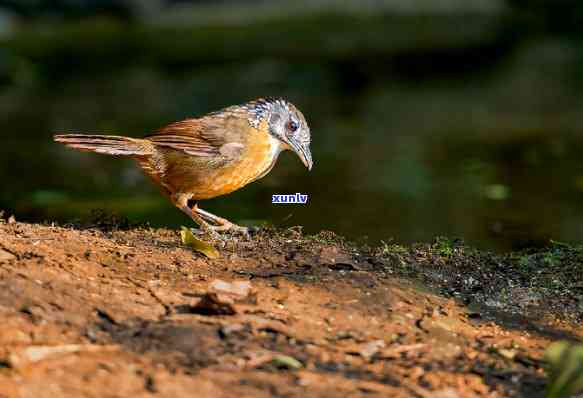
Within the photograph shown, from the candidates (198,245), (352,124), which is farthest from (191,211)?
(352,124)

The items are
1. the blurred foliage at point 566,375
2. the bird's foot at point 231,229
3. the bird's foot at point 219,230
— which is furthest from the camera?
the bird's foot at point 231,229

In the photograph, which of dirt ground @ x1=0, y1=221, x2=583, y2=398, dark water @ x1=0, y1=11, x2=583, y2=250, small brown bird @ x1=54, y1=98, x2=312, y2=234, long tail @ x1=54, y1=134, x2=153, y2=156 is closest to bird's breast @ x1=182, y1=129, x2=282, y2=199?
small brown bird @ x1=54, y1=98, x2=312, y2=234

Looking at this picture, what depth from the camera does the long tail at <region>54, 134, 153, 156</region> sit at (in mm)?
5137

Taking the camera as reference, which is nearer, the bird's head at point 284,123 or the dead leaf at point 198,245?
the dead leaf at point 198,245

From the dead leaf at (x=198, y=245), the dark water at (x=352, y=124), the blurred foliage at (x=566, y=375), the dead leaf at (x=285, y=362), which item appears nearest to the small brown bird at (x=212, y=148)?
the dead leaf at (x=198, y=245)

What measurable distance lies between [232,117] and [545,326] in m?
2.13

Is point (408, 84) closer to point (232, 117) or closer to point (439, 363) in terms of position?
point (232, 117)

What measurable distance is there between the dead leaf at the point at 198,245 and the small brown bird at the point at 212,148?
1.37 ft

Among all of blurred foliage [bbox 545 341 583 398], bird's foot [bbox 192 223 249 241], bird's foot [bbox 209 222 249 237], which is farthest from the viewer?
bird's foot [bbox 209 222 249 237]

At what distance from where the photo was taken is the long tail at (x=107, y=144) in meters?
5.14

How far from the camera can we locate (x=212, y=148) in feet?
17.4

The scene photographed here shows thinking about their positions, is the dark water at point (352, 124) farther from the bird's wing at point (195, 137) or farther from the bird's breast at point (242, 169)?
the bird's wing at point (195, 137)

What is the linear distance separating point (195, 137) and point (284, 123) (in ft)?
1.66

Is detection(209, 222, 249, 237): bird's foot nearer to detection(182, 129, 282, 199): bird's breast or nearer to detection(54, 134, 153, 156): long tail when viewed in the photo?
detection(182, 129, 282, 199): bird's breast
